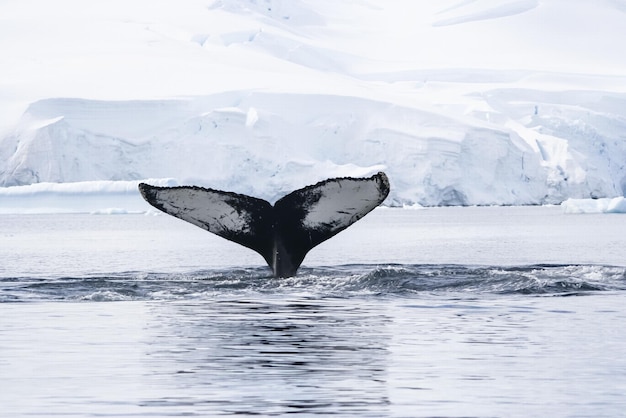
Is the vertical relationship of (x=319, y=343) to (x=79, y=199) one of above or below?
below

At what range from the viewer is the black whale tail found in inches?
387

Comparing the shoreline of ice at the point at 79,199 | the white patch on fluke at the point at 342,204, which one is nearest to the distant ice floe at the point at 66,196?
the shoreline of ice at the point at 79,199

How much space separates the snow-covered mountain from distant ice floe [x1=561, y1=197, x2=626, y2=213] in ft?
22.6

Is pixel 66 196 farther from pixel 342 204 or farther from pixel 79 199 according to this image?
pixel 342 204

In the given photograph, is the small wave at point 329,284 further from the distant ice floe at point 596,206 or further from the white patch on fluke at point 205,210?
the distant ice floe at point 596,206

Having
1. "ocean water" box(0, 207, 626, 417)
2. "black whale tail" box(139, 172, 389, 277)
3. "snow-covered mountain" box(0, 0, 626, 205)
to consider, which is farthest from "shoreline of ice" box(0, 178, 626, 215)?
"black whale tail" box(139, 172, 389, 277)

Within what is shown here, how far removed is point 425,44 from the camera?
118812 millimetres

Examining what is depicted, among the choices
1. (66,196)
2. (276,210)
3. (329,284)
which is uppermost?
(276,210)

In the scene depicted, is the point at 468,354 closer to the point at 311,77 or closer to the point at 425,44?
the point at 311,77

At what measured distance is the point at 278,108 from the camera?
6700 centimetres

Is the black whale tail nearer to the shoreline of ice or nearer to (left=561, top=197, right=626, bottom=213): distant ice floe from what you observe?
the shoreline of ice

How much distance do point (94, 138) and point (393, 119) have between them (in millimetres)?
16786

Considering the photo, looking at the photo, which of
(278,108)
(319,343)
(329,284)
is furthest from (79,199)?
(319,343)

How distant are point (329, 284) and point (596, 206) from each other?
4208cm
